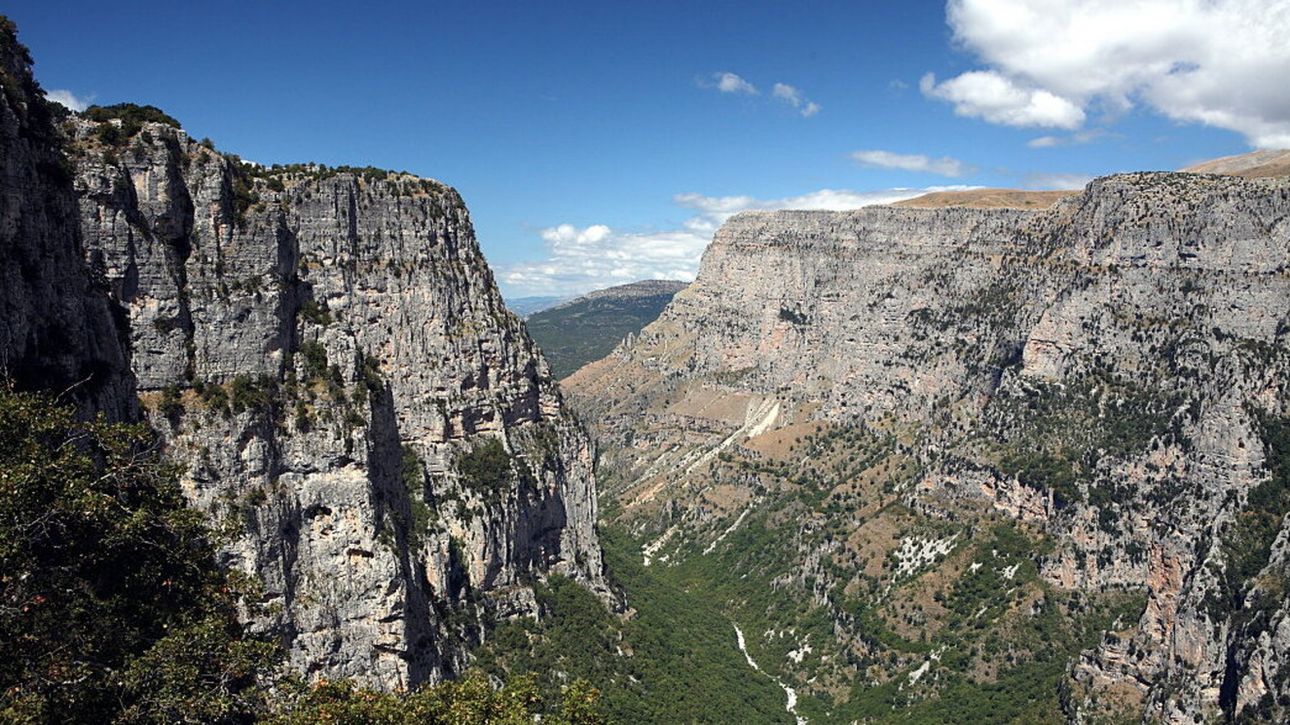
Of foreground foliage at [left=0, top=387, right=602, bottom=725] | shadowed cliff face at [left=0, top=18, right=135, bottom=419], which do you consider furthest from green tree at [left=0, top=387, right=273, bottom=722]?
shadowed cliff face at [left=0, top=18, right=135, bottom=419]

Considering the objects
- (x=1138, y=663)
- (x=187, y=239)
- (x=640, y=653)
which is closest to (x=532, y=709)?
(x=187, y=239)

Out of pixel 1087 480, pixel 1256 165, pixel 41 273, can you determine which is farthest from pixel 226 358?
pixel 1256 165

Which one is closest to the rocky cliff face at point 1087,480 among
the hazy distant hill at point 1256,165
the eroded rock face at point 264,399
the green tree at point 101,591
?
the hazy distant hill at point 1256,165

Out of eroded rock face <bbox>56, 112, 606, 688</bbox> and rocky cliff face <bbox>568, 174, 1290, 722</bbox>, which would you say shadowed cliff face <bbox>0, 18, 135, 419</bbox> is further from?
rocky cliff face <bbox>568, 174, 1290, 722</bbox>

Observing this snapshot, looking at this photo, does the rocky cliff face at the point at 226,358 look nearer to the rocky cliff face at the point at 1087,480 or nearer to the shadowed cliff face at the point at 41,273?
the shadowed cliff face at the point at 41,273

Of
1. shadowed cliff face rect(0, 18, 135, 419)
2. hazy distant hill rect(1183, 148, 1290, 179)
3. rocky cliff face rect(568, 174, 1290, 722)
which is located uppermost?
hazy distant hill rect(1183, 148, 1290, 179)

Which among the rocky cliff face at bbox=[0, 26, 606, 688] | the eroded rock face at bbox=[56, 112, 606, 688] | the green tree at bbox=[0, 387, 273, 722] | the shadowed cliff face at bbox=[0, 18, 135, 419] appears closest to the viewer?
the green tree at bbox=[0, 387, 273, 722]

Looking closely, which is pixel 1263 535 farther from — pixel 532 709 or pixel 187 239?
pixel 187 239
